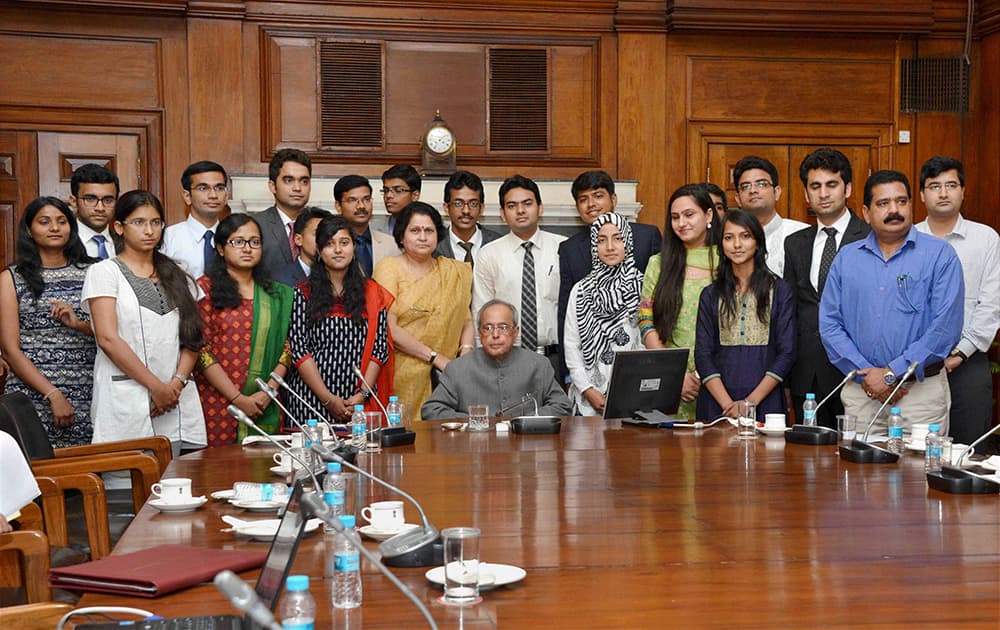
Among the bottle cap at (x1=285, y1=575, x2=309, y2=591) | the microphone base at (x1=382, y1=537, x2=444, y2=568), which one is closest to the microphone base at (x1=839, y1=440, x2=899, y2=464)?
the microphone base at (x1=382, y1=537, x2=444, y2=568)

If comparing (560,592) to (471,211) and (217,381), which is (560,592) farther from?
(471,211)

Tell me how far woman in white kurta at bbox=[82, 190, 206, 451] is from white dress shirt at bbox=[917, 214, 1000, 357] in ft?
9.86

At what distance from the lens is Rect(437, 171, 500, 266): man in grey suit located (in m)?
5.28

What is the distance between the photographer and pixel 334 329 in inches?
175

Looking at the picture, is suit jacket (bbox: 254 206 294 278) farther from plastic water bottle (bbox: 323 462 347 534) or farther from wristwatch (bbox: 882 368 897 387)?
plastic water bottle (bbox: 323 462 347 534)

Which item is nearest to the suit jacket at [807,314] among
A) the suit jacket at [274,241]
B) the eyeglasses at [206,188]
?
the suit jacket at [274,241]

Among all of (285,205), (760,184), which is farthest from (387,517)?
(760,184)

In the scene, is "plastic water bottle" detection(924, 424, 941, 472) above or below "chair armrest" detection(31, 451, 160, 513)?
above

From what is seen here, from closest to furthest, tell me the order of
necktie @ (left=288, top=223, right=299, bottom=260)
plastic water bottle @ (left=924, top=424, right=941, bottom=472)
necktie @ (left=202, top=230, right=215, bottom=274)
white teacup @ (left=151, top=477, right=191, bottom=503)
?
white teacup @ (left=151, top=477, right=191, bottom=503), plastic water bottle @ (left=924, top=424, right=941, bottom=472), necktie @ (left=202, top=230, right=215, bottom=274), necktie @ (left=288, top=223, right=299, bottom=260)

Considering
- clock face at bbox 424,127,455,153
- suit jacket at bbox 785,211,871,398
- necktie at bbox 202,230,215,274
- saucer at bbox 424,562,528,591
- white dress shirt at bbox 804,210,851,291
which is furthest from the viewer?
clock face at bbox 424,127,455,153

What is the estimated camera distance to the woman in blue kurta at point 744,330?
4238 mm

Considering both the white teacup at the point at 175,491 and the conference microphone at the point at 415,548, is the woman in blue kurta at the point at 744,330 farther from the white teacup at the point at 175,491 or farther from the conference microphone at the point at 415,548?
the conference microphone at the point at 415,548

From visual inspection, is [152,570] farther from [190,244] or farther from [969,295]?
[969,295]

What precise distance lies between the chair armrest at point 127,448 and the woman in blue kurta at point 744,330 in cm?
196
